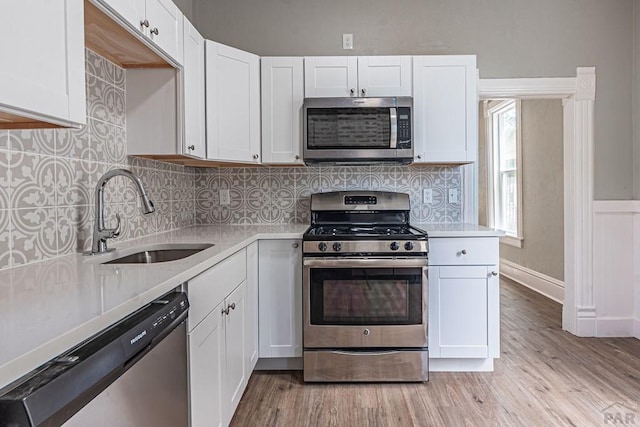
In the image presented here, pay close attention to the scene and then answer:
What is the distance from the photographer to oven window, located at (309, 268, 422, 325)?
2.28 m

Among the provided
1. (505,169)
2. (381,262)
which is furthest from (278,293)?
(505,169)

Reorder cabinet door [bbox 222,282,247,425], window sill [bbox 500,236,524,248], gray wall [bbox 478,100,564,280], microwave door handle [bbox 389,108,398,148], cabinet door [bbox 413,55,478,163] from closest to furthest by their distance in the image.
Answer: cabinet door [bbox 222,282,247,425], microwave door handle [bbox 389,108,398,148], cabinet door [bbox 413,55,478,163], gray wall [bbox 478,100,564,280], window sill [bbox 500,236,524,248]

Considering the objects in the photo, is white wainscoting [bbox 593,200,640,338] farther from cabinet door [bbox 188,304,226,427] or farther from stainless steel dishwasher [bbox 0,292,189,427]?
stainless steel dishwasher [bbox 0,292,189,427]

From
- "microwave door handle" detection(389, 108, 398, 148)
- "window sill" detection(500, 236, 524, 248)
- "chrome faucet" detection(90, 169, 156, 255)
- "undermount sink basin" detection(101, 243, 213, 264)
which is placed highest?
"microwave door handle" detection(389, 108, 398, 148)

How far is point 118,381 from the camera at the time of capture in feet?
2.74

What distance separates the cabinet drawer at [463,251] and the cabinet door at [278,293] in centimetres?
84

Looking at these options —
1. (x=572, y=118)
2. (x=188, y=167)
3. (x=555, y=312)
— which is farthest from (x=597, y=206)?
(x=188, y=167)

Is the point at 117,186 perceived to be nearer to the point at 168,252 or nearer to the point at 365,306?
the point at 168,252

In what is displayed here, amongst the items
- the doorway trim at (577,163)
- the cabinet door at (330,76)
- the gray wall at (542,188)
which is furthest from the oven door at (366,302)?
the gray wall at (542,188)

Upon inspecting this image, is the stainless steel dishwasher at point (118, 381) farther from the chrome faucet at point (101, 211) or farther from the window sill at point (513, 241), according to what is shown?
the window sill at point (513, 241)

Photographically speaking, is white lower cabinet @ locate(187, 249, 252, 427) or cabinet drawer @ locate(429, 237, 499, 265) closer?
white lower cabinet @ locate(187, 249, 252, 427)

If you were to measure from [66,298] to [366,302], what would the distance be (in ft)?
5.48

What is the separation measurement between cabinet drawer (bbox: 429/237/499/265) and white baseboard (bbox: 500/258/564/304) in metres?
2.06

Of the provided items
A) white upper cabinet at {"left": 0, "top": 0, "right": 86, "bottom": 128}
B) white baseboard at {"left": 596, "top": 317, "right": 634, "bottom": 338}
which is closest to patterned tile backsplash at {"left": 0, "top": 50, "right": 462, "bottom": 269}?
white upper cabinet at {"left": 0, "top": 0, "right": 86, "bottom": 128}
